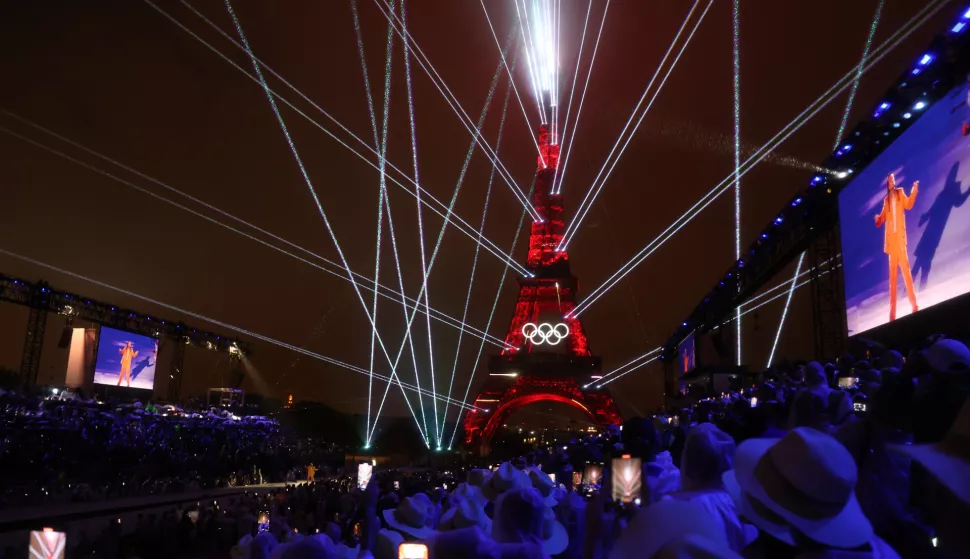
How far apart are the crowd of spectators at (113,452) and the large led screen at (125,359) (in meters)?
4.51

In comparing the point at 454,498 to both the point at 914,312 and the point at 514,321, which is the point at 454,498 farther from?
the point at 514,321

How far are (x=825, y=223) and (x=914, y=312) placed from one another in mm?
7192

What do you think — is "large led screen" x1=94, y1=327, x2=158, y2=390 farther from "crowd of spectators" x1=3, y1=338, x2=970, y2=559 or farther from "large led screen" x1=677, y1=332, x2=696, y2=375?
"crowd of spectators" x1=3, y1=338, x2=970, y2=559

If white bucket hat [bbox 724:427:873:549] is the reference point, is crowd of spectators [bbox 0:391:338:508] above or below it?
below

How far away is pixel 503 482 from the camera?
6.39 metres

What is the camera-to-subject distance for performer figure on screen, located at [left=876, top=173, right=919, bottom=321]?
1430cm

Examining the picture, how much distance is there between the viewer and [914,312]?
14156 mm

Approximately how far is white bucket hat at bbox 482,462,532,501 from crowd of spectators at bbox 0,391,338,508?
59.6 feet

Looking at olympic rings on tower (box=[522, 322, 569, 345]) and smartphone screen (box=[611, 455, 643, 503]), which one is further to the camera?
olympic rings on tower (box=[522, 322, 569, 345])

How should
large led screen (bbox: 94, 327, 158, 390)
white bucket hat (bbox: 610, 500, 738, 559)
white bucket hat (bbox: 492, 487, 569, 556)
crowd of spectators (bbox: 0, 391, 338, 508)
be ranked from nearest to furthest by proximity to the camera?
1. white bucket hat (bbox: 610, 500, 738, 559)
2. white bucket hat (bbox: 492, 487, 569, 556)
3. crowd of spectators (bbox: 0, 391, 338, 508)
4. large led screen (bbox: 94, 327, 158, 390)

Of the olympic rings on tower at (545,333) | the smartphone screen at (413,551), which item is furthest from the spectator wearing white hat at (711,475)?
the olympic rings on tower at (545,333)

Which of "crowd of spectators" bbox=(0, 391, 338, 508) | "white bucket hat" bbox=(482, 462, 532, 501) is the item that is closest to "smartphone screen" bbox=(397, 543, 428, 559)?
"white bucket hat" bbox=(482, 462, 532, 501)

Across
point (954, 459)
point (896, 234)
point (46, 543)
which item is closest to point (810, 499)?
point (954, 459)

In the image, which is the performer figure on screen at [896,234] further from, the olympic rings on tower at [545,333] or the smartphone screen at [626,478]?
the olympic rings on tower at [545,333]
